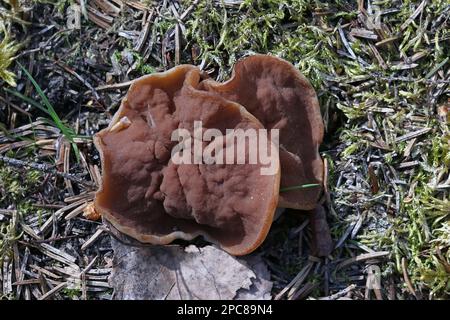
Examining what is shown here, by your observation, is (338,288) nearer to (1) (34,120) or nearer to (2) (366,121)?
(2) (366,121)

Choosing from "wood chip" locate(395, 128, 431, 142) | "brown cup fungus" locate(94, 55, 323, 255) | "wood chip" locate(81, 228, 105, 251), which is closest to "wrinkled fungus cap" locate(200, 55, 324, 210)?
"brown cup fungus" locate(94, 55, 323, 255)

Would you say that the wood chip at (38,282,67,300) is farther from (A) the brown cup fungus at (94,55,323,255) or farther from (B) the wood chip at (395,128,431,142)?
(B) the wood chip at (395,128,431,142)

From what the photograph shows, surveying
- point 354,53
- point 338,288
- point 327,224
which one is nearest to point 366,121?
point 354,53

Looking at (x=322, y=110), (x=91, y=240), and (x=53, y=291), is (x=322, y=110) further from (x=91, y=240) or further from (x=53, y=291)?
(x=53, y=291)

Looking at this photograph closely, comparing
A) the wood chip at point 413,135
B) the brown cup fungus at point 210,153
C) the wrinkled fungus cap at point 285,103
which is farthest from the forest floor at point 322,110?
the brown cup fungus at point 210,153

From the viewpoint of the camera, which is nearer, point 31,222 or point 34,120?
point 31,222

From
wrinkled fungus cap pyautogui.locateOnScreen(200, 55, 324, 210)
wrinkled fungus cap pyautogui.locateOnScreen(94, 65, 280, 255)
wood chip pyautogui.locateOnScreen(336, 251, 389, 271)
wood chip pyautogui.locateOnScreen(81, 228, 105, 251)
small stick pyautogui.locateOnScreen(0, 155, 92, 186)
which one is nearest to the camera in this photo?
wrinkled fungus cap pyautogui.locateOnScreen(94, 65, 280, 255)
